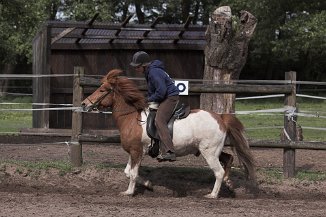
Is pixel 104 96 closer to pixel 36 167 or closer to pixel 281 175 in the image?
pixel 36 167

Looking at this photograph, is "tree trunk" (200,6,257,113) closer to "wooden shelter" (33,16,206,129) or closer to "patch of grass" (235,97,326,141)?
"patch of grass" (235,97,326,141)

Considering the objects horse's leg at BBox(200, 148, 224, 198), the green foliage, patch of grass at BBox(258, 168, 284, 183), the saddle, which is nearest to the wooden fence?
patch of grass at BBox(258, 168, 284, 183)

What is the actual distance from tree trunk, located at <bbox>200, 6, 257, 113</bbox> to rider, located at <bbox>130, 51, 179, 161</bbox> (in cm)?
367

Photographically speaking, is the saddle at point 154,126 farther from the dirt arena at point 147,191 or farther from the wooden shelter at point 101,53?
the wooden shelter at point 101,53

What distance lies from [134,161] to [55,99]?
8.58 m

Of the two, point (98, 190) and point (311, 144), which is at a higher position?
point (311, 144)

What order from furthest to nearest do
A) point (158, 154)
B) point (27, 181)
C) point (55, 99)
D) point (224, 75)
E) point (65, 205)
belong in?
point (55, 99)
point (224, 75)
point (27, 181)
point (158, 154)
point (65, 205)

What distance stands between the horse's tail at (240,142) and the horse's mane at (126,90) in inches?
50.9

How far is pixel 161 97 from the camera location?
30.3 feet

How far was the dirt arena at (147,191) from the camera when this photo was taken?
7.98 metres

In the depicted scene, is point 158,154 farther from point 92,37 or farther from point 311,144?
point 92,37

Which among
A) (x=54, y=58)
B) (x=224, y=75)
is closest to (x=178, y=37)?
(x=54, y=58)

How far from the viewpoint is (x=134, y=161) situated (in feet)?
30.8

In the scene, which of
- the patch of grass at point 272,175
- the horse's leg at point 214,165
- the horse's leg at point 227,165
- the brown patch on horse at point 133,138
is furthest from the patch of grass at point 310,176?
the brown patch on horse at point 133,138
